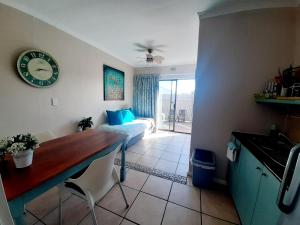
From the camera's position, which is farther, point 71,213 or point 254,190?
point 71,213

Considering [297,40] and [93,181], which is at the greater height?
[297,40]

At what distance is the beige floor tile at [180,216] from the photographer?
137 cm

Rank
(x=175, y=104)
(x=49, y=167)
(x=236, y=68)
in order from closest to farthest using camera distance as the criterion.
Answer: (x=49, y=167)
(x=236, y=68)
(x=175, y=104)

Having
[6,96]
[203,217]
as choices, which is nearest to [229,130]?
[203,217]

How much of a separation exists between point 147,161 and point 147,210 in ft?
3.59

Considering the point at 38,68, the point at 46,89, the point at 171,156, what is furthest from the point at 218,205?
the point at 38,68

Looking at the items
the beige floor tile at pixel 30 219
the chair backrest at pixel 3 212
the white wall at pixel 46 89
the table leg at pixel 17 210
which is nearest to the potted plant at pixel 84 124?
the white wall at pixel 46 89

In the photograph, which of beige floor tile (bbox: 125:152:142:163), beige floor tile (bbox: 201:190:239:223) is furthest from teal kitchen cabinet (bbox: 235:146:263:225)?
beige floor tile (bbox: 125:152:142:163)

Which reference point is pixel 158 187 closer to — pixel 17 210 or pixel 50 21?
pixel 17 210

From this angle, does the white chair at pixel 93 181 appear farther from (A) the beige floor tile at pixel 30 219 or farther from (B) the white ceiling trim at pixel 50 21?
(B) the white ceiling trim at pixel 50 21

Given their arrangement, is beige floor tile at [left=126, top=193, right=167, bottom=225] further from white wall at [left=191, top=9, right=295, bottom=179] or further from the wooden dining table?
white wall at [left=191, top=9, right=295, bottom=179]

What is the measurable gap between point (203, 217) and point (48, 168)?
63.2 inches

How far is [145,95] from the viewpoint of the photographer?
4.77 meters

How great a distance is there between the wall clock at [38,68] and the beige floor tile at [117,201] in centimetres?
192
